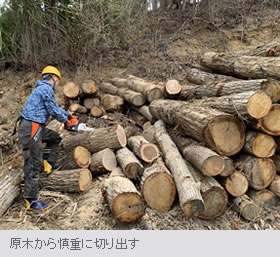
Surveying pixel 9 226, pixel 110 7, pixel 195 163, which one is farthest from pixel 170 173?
pixel 110 7

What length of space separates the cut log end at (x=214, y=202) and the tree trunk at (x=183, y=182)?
0.18m

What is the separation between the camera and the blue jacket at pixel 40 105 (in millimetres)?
3824

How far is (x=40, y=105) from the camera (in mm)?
3871

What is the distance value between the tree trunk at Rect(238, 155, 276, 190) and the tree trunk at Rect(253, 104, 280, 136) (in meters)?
0.45

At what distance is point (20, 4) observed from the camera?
856cm

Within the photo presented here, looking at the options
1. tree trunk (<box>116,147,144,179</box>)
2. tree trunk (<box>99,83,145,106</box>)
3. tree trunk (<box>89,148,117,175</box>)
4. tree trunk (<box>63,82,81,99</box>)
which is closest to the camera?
tree trunk (<box>116,147,144,179</box>)

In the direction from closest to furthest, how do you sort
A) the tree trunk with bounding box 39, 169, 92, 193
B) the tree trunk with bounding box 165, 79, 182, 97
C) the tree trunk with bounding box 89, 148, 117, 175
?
the tree trunk with bounding box 39, 169, 92, 193
the tree trunk with bounding box 89, 148, 117, 175
the tree trunk with bounding box 165, 79, 182, 97

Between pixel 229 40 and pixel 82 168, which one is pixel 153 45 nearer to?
pixel 229 40

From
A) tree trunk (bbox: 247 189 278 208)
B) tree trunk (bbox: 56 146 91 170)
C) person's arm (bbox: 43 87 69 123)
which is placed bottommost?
tree trunk (bbox: 247 189 278 208)

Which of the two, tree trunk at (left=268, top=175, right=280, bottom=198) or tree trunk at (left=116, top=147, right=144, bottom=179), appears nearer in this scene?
tree trunk at (left=268, top=175, right=280, bottom=198)

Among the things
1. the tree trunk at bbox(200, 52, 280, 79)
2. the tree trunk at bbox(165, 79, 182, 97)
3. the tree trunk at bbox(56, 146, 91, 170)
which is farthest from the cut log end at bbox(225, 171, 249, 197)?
the tree trunk at bbox(165, 79, 182, 97)

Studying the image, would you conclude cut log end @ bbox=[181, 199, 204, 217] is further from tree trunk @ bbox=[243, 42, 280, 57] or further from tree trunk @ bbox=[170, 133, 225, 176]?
tree trunk @ bbox=[243, 42, 280, 57]

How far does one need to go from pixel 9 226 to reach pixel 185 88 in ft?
13.0

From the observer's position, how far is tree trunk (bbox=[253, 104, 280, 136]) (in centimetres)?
356
